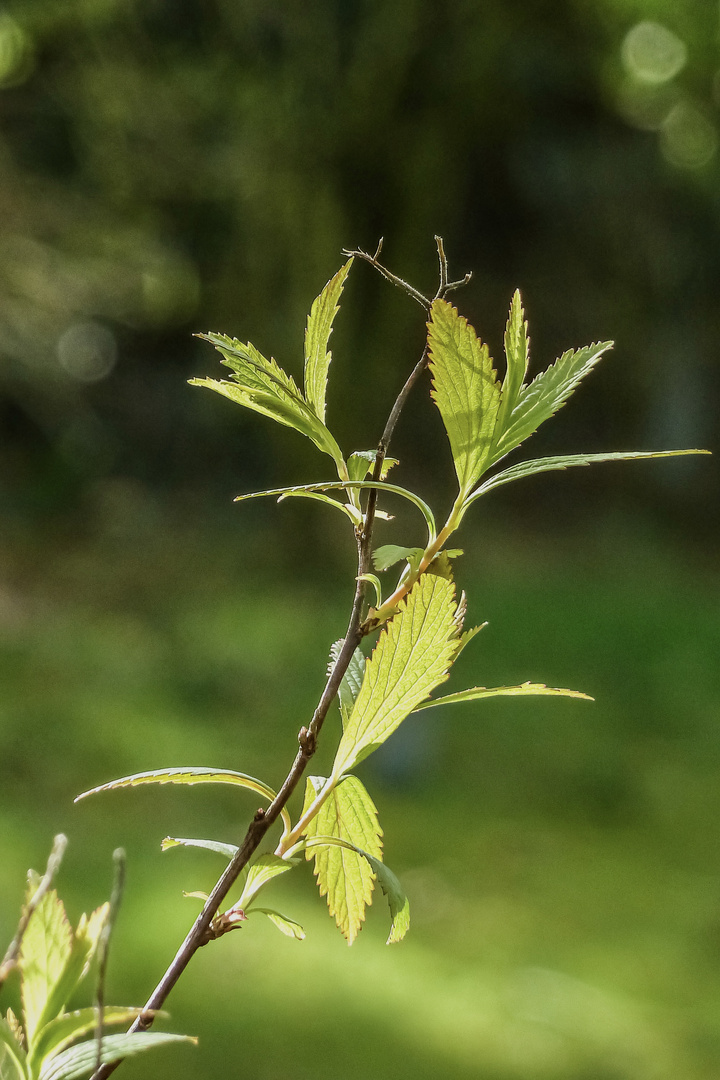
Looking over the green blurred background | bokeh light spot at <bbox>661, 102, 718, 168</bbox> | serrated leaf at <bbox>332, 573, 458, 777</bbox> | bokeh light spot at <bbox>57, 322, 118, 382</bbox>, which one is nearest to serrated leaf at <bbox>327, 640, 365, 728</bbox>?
serrated leaf at <bbox>332, 573, 458, 777</bbox>

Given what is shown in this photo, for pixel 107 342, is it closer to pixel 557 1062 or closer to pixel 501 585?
pixel 501 585

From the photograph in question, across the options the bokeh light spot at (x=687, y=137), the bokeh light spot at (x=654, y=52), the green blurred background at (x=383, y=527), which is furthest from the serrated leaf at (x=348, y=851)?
the bokeh light spot at (x=687, y=137)

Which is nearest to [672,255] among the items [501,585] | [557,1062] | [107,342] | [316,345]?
[501,585]

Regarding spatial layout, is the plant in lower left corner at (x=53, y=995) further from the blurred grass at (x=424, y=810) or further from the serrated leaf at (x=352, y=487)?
the blurred grass at (x=424, y=810)

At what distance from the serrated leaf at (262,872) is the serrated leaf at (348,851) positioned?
2 cm

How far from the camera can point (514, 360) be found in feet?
0.97

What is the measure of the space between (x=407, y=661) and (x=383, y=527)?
499cm

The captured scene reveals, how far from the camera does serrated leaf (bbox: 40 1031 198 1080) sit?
209mm

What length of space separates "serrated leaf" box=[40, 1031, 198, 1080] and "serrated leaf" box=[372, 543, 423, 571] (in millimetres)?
124

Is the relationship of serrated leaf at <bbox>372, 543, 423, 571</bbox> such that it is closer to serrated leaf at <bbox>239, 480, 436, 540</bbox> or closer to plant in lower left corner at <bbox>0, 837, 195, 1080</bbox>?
serrated leaf at <bbox>239, 480, 436, 540</bbox>

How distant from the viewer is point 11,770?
3.82 metres

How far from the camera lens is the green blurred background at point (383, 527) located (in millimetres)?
2822

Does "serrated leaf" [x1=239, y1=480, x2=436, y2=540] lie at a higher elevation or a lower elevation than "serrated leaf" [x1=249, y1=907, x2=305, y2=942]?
higher

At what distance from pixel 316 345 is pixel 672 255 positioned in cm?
795
